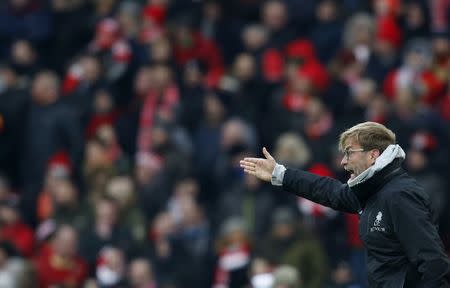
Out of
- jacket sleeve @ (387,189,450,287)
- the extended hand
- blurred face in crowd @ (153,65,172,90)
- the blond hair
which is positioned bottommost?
jacket sleeve @ (387,189,450,287)

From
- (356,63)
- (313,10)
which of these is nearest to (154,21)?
(313,10)

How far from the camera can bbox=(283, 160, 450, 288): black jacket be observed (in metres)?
6.78

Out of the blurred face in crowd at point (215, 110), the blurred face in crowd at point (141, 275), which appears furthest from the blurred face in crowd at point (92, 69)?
the blurred face in crowd at point (141, 275)

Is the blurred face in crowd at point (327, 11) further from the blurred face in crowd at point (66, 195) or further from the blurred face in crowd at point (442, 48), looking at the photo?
the blurred face in crowd at point (66, 195)

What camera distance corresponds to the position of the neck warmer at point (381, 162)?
7051 mm

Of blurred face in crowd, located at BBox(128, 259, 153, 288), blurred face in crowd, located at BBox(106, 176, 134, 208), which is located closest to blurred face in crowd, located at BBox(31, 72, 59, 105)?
blurred face in crowd, located at BBox(106, 176, 134, 208)

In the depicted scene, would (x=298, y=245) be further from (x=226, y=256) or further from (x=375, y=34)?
(x=375, y=34)

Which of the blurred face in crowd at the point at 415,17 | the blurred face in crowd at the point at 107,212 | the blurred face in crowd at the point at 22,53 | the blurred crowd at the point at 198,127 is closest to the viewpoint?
the blurred crowd at the point at 198,127

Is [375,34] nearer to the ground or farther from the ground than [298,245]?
farther from the ground

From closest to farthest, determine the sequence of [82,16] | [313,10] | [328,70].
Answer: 1. [328,70]
2. [313,10]
3. [82,16]

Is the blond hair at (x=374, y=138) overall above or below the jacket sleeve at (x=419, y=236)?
above

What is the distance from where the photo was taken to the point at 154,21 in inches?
641

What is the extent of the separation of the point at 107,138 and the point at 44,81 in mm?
1014

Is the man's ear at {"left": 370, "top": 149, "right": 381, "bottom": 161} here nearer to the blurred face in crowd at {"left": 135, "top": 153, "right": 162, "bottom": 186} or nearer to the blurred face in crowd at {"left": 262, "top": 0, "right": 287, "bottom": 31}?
the blurred face in crowd at {"left": 135, "top": 153, "right": 162, "bottom": 186}
